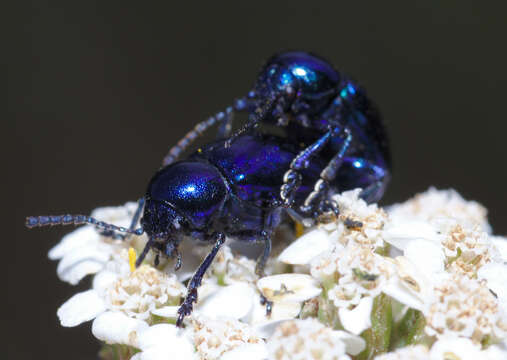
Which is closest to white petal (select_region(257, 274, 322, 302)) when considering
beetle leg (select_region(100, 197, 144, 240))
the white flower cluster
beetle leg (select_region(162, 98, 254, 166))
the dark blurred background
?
the white flower cluster

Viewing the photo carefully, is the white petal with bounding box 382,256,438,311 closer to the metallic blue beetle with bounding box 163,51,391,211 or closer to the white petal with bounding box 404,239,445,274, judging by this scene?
the white petal with bounding box 404,239,445,274

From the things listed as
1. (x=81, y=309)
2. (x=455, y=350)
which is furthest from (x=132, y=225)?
(x=455, y=350)

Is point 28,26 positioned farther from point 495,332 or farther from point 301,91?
point 495,332

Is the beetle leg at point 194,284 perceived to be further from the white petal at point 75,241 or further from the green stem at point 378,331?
the white petal at point 75,241

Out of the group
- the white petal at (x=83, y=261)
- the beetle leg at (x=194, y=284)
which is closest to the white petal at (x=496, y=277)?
the beetle leg at (x=194, y=284)

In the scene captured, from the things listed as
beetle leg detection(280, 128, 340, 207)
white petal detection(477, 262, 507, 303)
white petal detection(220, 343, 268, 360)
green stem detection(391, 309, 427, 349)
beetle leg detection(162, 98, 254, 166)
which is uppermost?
beetle leg detection(162, 98, 254, 166)

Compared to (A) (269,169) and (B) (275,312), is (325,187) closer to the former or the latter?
(A) (269,169)
